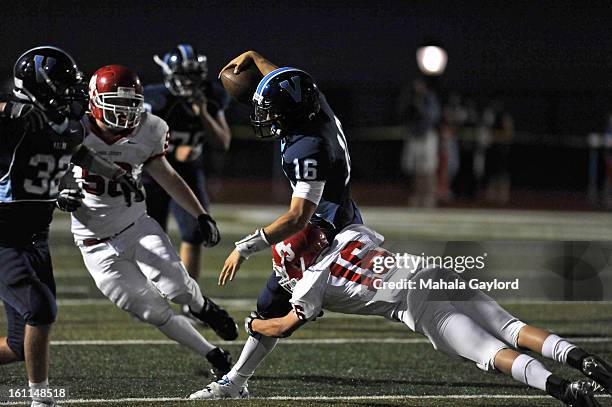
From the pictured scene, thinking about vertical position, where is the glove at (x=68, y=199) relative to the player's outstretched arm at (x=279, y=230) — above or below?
above

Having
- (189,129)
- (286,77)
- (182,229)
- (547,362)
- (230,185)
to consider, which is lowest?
(230,185)

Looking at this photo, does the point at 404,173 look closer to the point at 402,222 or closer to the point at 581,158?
the point at 581,158

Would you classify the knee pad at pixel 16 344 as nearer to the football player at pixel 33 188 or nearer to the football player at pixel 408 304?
the football player at pixel 33 188

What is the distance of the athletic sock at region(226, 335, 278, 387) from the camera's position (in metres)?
4.64

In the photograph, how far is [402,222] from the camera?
45.2 ft

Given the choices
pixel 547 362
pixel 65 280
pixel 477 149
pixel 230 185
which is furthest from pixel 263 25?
pixel 547 362

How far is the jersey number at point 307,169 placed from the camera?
4.20m

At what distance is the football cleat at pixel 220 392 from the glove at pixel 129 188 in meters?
0.89

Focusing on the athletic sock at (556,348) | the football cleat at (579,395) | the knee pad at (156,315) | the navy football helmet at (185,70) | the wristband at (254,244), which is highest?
the navy football helmet at (185,70)

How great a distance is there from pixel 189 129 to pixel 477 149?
1232 centimetres

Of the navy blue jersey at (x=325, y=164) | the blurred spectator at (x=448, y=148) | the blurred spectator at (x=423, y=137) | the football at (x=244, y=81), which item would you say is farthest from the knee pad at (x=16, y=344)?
the blurred spectator at (x=448, y=148)

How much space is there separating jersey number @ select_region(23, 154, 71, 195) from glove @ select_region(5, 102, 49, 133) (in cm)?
13

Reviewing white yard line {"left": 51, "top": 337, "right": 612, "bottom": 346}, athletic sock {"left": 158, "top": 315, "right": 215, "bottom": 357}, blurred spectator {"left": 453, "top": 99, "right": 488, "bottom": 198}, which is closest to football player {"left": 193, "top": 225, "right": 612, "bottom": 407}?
athletic sock {"left": 158, "top": 315, "right": 215, "bottom": 357}

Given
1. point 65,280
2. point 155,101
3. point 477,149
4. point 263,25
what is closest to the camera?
point 155,101
